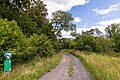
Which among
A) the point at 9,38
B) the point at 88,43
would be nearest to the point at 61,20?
→ the point at 88,43

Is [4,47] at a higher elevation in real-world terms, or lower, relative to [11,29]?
lower

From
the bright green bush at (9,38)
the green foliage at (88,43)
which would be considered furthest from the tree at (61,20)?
the bright green bush at (9,38)

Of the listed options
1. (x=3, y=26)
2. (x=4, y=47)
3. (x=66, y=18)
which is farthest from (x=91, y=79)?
(x=66, y=18)

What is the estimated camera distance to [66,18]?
65062 millimetres

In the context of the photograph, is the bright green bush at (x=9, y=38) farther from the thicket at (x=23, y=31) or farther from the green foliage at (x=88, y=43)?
the green foliage at (x=88, y=43)

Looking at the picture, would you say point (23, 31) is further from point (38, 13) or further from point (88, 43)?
point (88, 43)

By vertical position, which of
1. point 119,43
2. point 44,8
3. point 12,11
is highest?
point 44,8

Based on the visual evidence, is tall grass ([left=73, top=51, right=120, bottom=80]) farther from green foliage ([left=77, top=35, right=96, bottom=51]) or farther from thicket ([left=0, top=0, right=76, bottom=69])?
green foliage ([left=77, top=35, right=96, bottom=51])

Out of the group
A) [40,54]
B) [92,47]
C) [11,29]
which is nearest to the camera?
[11,29]

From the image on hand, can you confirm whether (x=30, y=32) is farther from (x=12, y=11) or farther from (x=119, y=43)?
(x=119, y=43)

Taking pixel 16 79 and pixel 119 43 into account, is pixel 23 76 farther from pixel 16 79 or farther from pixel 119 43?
pixel 119 43

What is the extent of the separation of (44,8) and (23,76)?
119 feet

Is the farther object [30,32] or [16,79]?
[30,32]

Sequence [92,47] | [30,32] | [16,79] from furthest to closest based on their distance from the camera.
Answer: [92,47] < [30,32] < [16,79]
